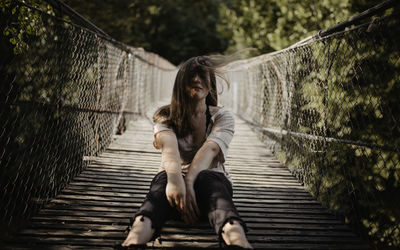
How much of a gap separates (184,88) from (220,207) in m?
0.78

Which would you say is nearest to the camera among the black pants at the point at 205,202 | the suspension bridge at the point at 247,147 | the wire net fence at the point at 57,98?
the black pants at the point at 205,202

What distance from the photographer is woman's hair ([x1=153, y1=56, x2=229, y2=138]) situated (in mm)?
2082

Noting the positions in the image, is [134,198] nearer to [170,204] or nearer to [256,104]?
[170,204]

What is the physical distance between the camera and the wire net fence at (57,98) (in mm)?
2869

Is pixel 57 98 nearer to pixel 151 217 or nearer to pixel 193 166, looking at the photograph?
pixel 193 166

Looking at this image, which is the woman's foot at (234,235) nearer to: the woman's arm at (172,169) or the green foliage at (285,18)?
the woman's arm at (172,169)

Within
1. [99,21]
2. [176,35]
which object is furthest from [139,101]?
[176,35]

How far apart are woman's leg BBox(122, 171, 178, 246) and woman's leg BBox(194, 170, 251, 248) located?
0.63ft

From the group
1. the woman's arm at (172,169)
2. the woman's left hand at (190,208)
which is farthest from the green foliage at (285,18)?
the woman's left hand at (190,208)

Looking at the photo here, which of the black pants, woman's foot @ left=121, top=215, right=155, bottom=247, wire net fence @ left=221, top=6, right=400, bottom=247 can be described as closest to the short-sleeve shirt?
the black pants

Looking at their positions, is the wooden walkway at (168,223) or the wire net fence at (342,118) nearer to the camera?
the wooden walkway at (168,223)

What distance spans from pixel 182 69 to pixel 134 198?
41.6 inches

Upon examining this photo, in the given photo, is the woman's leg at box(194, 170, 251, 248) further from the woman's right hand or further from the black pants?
the woman's right hand

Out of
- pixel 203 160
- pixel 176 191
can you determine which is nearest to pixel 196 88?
pixel 203 160
